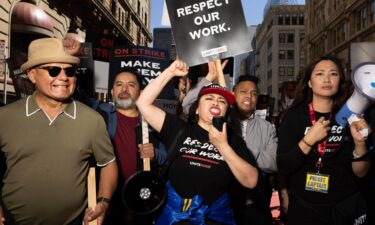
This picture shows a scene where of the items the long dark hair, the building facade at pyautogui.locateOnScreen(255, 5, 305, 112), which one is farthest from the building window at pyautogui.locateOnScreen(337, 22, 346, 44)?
the building facade at pyautogui.locateOnScreen(255, 5, 305, 112)

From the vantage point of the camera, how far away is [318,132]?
2926 millimetres

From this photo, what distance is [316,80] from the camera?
3.22m

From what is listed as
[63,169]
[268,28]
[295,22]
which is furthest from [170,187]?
[268,28]

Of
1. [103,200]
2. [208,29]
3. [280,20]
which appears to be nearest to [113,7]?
[208,29]

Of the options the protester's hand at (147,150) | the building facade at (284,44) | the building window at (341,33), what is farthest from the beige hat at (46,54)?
the building facade at (284,44)

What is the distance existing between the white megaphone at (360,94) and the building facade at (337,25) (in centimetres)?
2348

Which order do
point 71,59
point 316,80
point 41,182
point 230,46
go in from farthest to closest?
point 230,46 → point 316,80 → point 71,59 → point 41,182

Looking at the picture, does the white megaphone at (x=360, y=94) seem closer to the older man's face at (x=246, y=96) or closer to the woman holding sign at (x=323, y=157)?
the woman holding sign at (x=323, y=157)

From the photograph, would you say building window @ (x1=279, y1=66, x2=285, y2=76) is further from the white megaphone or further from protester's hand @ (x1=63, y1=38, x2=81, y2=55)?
protester's hand @ (x1=63, y1=38, x2=81, y2=55)

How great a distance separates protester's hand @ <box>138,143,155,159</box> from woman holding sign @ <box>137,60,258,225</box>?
831 millimetres

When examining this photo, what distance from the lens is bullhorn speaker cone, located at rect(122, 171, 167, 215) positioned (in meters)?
3.17

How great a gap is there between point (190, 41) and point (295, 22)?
89541 mm

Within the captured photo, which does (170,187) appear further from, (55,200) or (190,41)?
(190,41)

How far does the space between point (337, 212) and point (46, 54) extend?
7.65 ft
